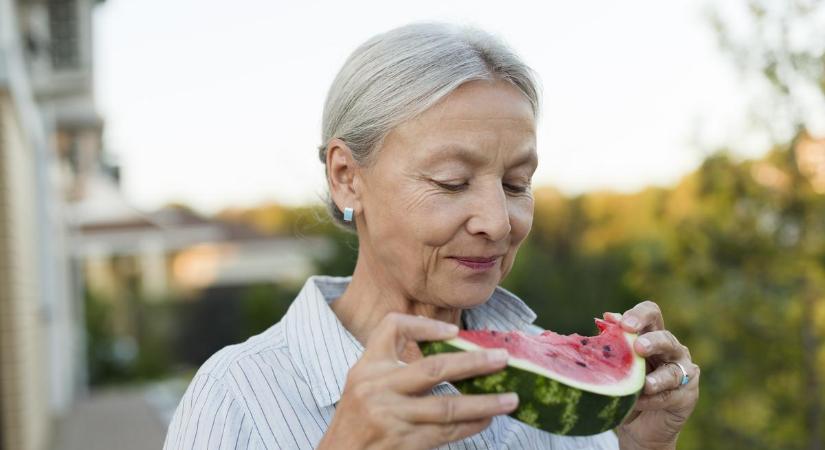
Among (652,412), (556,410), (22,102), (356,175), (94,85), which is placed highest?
(356,175)

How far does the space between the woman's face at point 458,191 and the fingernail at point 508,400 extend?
1.47ft

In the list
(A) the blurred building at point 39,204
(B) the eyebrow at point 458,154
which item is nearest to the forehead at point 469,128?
(B) the eyebrow at point 458,154

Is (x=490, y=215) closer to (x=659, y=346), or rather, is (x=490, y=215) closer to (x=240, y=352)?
(x=659, y=346)

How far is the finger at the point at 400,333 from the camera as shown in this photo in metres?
1.59

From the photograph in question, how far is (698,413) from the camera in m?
6.43

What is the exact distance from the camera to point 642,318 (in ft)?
6.58

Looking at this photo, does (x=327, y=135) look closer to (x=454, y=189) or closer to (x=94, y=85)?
(x=454, y=189)

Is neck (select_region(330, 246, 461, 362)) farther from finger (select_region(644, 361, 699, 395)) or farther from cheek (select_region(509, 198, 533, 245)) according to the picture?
finger (select_region(644, 361, 699, 395))

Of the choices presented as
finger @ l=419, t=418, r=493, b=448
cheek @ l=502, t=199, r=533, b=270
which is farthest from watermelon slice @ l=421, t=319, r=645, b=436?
cheek @ l=502, t=199, r=533, b=270

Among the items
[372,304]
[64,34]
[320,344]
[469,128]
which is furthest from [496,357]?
[64,34]

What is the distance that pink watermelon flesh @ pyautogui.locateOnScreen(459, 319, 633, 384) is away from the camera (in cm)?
184

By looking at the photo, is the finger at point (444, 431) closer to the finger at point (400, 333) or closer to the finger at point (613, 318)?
the finger at point (400, 333)

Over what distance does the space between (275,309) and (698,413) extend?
51.5 ft

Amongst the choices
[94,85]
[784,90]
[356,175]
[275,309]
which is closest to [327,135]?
[356,175]
